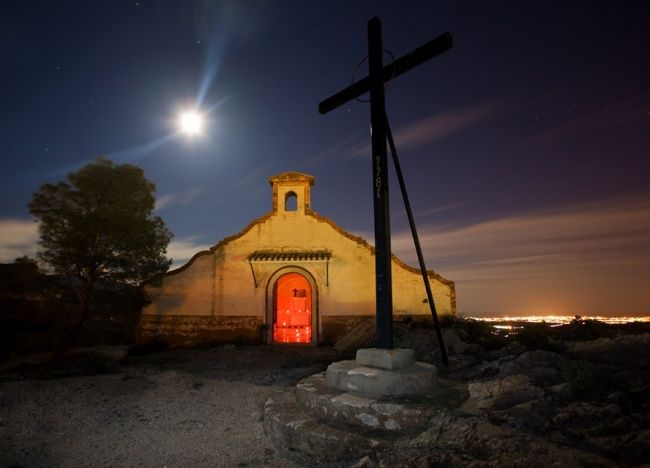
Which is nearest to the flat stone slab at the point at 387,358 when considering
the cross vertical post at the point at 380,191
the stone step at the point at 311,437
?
the cross vertical post at the point at 380,191

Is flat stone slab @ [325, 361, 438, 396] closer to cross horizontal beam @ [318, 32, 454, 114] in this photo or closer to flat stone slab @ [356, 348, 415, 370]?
flat stone slab @ [356, 348, 415, 370]

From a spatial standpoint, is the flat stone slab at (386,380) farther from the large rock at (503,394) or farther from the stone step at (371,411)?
the large rock at (503,394)

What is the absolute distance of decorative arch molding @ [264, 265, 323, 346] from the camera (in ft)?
45.9

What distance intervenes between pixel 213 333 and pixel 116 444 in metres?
9.63

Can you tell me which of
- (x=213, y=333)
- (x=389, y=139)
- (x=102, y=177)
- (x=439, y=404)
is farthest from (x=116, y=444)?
(x=213, y=333)

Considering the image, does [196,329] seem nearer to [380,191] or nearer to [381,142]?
[380,191]

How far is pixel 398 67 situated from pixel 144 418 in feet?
21.9

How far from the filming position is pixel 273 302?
573 inches

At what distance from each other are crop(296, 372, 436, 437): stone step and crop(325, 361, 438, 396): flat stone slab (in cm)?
11

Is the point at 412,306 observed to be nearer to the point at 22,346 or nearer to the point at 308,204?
the point at 308,204

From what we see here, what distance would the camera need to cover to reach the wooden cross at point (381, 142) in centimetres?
476

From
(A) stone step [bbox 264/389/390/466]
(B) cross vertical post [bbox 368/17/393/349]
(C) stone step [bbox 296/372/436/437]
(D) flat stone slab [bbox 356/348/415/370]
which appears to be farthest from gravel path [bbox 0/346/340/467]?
(B) cross vertical post [bbox 368/17/393/349]

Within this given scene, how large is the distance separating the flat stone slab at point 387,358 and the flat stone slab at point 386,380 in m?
0.08

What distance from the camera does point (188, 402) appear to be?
6.35 m
